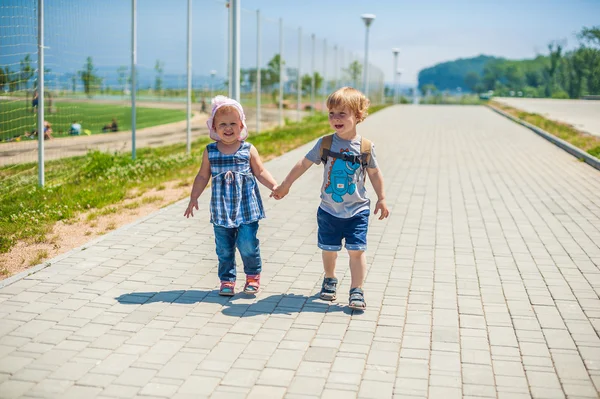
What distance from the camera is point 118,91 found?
44.2 ft

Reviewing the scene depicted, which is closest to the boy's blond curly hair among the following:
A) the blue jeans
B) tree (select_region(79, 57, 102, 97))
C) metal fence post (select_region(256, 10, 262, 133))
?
the blue jeans

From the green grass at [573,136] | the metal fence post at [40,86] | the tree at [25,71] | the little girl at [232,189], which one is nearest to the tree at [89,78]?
the tree at [25,71]

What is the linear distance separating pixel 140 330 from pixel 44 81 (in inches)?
Answer: 236

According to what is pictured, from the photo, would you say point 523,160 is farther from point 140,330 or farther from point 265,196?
point 140,330

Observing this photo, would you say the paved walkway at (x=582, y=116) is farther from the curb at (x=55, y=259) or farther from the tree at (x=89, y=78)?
the curb at (x=55, y=259)

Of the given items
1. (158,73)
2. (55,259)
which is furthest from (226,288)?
(158,73)

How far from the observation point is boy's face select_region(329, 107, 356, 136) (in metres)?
4.95

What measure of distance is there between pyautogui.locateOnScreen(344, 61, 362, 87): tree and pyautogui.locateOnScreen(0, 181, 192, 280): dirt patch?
26054mm

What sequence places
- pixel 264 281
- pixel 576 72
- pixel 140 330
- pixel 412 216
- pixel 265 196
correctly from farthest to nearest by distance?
pixel 576 72 → pixel 265 196 → pixel 412 216 → pixel 264 281 → pixel 140 330

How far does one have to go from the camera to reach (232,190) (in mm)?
5160

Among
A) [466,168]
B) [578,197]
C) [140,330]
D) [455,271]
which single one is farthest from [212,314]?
[466,168]

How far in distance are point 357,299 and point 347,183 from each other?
0.78m

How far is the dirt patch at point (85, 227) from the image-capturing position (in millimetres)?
6129

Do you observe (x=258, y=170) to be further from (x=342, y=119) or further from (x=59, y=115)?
(x=59, y=115)
